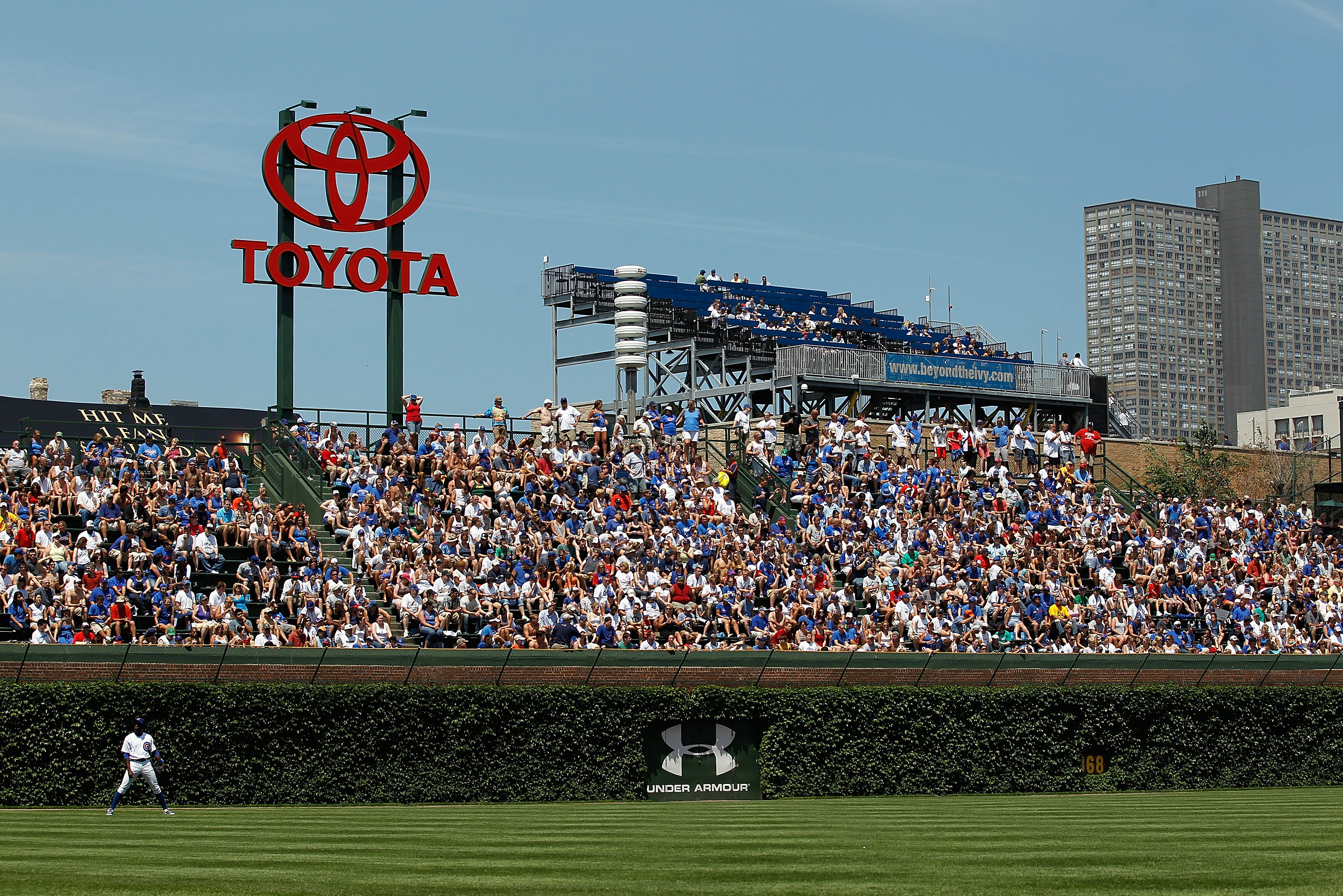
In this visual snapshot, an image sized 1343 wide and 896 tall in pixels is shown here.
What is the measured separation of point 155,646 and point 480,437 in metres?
10.6

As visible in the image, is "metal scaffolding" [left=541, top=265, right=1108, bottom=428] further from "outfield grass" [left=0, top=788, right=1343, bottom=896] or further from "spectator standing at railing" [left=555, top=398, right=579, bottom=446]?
"outfield grass" [left=0, top=788, right=1343, bottom=896]

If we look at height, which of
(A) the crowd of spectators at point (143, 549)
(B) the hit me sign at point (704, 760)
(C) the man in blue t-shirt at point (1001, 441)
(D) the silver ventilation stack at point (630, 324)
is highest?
(D) the silver ventilation stack at point (630, 324)

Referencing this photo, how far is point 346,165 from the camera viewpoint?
121ft

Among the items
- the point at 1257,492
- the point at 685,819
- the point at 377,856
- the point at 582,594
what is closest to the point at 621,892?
the point at 377,856

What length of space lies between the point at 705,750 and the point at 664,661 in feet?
6.23

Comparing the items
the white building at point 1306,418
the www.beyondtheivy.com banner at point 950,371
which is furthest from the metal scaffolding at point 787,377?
the white building at point 1306,418

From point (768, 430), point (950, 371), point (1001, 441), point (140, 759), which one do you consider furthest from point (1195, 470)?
point (140, 759)

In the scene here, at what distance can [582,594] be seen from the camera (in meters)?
31.3

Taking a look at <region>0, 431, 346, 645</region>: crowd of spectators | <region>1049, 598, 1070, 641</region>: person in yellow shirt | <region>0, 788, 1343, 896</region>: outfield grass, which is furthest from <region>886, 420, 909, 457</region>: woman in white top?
<region>0, 788, 1343, 896</region>: outfield grass

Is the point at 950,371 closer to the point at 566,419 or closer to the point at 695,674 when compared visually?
the point at 566,419

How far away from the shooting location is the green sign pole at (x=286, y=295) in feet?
118

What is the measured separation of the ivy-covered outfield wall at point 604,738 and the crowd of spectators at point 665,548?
1185mm

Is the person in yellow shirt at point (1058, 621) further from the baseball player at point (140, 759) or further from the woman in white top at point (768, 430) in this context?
the baseball player at point (140, 759)

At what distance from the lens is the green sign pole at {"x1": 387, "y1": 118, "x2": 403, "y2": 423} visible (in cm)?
3741
